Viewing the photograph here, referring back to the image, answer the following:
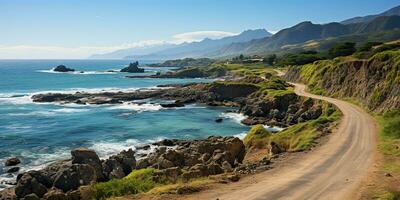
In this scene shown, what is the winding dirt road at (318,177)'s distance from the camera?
2159cm

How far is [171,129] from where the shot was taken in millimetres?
65812

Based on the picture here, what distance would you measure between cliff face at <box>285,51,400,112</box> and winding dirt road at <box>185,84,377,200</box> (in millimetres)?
15343

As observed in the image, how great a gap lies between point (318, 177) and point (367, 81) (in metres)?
40.2

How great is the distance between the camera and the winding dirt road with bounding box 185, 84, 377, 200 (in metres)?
21.6

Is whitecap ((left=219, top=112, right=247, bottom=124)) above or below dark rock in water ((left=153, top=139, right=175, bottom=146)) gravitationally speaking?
below

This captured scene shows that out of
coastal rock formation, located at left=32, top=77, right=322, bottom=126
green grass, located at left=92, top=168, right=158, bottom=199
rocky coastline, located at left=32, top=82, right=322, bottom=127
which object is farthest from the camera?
coastal rock formation, located at left=32, top=77, right=322, bottom=126

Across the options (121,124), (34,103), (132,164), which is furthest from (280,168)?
(34,103)

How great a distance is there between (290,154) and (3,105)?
83.2m

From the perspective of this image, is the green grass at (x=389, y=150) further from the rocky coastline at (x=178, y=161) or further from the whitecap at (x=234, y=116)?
the whitecap at (x=234, y=116)


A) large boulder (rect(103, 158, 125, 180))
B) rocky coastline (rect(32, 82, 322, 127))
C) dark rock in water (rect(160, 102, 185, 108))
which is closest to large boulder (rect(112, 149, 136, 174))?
large boulder (rect(103, 158, 125, 180))

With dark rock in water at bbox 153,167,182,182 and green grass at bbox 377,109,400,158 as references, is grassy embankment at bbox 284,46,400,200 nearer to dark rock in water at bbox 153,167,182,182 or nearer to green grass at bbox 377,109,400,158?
green grass at bbox 377,109,400,158

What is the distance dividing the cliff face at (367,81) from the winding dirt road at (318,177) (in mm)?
15343

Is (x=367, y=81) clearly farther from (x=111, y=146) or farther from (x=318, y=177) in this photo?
(x=318, y=177)

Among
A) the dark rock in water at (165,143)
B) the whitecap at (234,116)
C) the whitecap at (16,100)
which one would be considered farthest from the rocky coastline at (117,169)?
the whitecap at (16,100)
